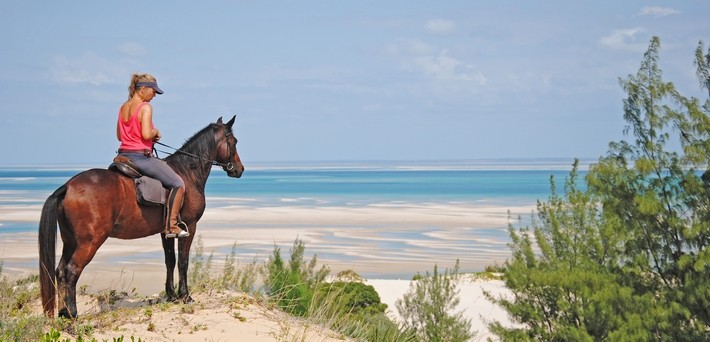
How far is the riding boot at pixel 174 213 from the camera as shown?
11312mm

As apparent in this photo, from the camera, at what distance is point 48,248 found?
35.3 ft

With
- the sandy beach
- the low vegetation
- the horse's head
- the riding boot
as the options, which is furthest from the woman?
the sandy beach

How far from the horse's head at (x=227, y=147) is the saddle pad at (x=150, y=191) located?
123 cm

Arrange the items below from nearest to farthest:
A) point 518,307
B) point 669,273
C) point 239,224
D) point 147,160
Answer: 1. point 147,160
2. point 518,307
3. point 669,273
4. point 239,224

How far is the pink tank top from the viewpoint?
11156mm

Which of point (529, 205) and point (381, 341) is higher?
point (529, 205)

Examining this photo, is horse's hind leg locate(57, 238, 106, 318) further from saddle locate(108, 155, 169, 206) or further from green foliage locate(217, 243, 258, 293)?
green foliage locate(217, 243, 258, 293)

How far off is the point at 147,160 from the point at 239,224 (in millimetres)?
44507

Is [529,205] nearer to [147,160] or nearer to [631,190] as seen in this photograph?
[631,190]

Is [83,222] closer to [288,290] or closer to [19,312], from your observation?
[19,312]

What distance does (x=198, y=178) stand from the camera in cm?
1203

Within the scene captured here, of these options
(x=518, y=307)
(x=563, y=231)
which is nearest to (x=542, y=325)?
(x=518, y=307)

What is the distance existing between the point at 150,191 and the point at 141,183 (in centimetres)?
15

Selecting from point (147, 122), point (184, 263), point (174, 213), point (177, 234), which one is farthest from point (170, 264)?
point (147, 122)
